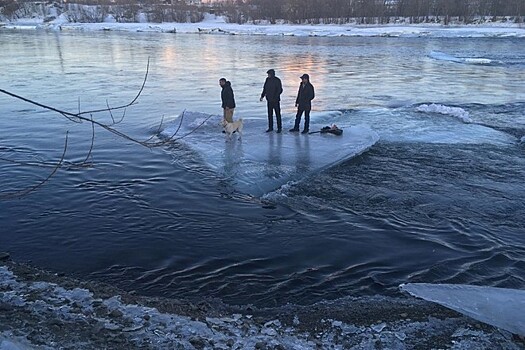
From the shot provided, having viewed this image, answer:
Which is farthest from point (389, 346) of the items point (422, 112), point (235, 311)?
point (422, 112)

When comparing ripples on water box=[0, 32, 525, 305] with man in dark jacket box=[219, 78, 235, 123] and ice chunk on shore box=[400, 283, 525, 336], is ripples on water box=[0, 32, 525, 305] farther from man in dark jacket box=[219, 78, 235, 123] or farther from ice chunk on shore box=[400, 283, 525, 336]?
man in dark jacket box=[219, 78, 235, 123]

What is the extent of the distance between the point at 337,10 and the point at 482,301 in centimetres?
8721

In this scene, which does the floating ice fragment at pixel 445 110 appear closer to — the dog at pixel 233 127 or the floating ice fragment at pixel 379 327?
the dog at pixel 233 127

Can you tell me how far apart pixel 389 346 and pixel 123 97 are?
15646 mm

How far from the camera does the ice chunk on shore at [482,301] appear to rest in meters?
5.00

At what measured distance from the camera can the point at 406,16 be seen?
270ft

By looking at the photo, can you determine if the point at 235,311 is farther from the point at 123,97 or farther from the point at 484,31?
the point at 484,31

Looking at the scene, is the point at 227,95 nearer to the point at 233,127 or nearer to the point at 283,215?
the point at 233,127

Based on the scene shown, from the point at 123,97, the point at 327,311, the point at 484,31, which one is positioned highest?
the point at 484,31

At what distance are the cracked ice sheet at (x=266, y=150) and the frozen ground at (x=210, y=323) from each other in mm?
3874

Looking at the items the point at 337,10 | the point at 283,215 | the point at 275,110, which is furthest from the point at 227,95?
the point at 337,10

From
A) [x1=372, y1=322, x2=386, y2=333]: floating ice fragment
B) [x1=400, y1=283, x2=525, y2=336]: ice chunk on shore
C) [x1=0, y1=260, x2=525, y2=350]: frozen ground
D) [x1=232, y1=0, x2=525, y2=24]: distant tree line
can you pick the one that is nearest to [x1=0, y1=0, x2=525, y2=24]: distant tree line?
[x1=232, y1=0, x2=525, y2=24]: distant tree line

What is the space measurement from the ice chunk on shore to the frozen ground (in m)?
0.14

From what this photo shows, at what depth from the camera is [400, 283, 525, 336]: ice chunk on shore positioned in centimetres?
500
